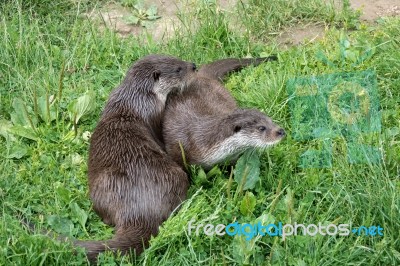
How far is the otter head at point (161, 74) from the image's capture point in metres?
Result: 3.42

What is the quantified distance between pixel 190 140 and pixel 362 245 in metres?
1.05

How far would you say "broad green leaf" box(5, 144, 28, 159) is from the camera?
3316mm

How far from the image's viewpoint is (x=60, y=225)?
2922mm

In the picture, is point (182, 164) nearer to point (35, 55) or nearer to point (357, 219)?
point (357, 219)

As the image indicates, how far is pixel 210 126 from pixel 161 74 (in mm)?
429

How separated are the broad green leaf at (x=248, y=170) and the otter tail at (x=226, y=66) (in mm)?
791

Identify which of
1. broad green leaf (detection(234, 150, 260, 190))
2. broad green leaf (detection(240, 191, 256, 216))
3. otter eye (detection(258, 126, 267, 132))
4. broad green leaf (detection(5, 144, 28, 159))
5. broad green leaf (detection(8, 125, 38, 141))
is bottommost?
broad green leaf (detection(240, 191, 256, 216))

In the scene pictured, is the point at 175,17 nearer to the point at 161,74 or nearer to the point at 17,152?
the point at 161,74

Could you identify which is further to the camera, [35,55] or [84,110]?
[35,55]

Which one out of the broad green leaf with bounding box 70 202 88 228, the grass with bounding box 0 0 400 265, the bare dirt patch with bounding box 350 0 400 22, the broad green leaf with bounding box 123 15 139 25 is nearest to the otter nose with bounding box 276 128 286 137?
the grass with bounding box 0 0 400 265

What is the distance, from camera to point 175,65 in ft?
11.5

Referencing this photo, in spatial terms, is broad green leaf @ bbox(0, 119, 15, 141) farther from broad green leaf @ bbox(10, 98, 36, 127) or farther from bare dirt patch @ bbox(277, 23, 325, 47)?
bare dirt patch @ bbox(277, 23, 325, 47)

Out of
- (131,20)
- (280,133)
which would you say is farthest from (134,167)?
(131,20)

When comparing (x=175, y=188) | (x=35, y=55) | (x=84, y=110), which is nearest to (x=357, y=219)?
(x=175, y=188)
